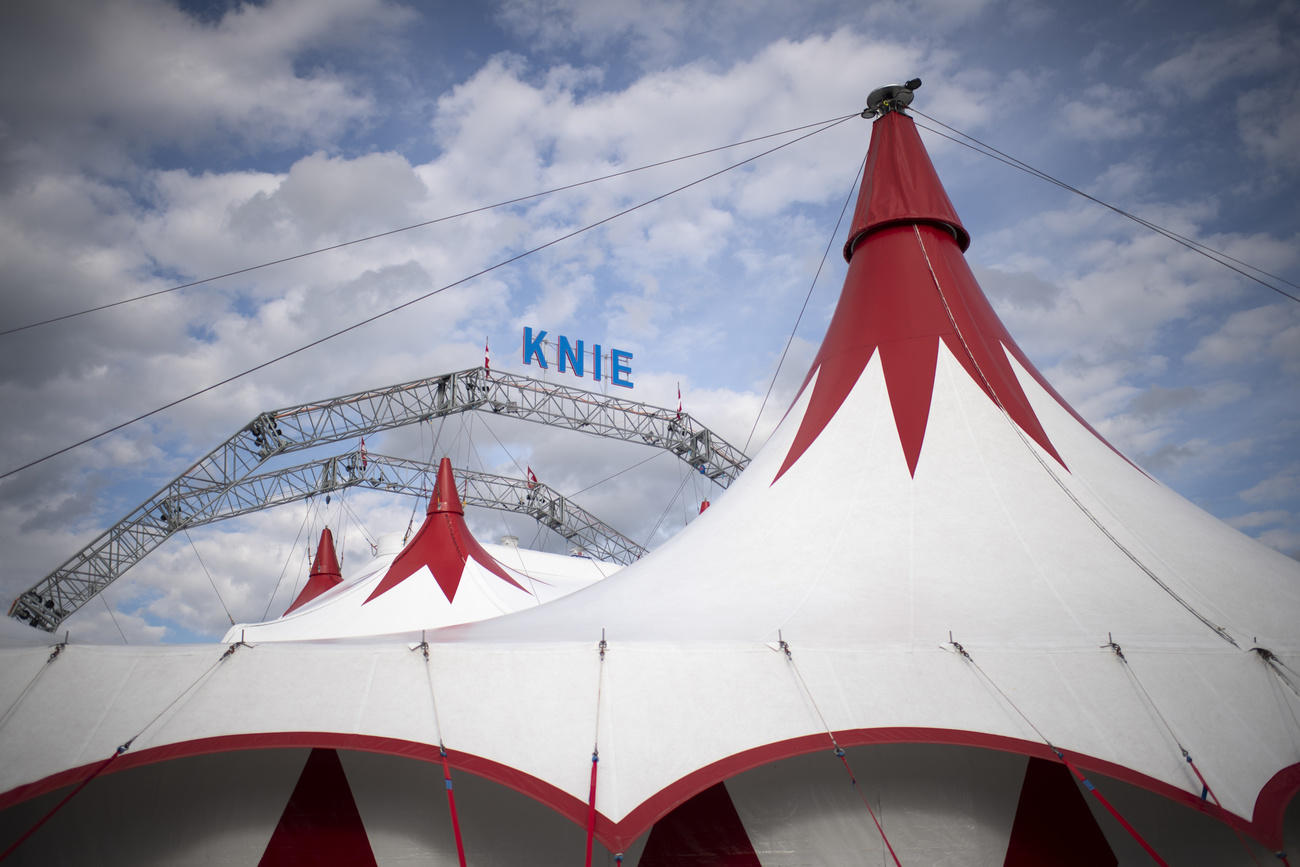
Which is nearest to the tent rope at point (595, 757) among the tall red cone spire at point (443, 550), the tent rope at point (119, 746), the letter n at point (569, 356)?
the tent rope at point (119, 746)

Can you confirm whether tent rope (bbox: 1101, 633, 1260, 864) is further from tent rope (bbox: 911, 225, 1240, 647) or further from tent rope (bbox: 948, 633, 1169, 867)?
tent rope (bbox: 911, 225, 1240, 647)

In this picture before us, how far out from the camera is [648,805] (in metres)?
2.73

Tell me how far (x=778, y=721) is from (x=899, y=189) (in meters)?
4.64

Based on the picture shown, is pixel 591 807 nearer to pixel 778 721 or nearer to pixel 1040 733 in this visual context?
pixel 778 721

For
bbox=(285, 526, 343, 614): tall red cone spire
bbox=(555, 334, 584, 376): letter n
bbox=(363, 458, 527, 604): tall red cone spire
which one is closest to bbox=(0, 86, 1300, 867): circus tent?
bbox=(363, 458, 527, 604): tall red cone spire

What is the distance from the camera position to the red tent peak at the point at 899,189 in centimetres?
568

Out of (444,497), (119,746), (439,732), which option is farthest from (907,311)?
(444,497)

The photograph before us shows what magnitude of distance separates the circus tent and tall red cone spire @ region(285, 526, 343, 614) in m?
14.5

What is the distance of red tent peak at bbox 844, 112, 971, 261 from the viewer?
5.68 meters

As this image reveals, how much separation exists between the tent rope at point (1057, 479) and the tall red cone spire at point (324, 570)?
1576 cm

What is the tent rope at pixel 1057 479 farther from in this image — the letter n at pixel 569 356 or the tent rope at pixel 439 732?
the letter n at pixel 569 356

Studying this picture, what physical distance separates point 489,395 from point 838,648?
12920mm

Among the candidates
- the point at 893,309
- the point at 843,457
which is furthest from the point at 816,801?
the point at 893,309

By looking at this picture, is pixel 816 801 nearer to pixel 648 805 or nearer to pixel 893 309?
pixel 648 805
